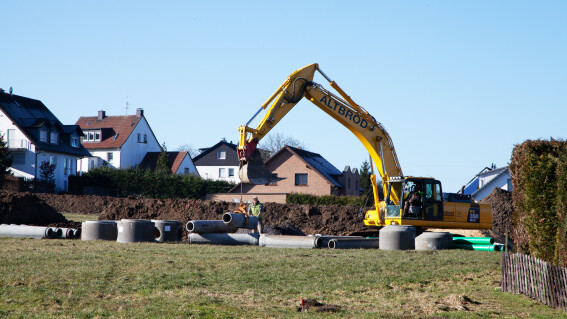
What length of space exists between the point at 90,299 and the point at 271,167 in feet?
183

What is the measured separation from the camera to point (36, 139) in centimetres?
6072

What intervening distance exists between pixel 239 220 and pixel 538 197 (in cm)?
1190

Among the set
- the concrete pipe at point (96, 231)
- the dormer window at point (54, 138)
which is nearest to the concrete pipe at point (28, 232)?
the concrete pipe at point (96, 231)

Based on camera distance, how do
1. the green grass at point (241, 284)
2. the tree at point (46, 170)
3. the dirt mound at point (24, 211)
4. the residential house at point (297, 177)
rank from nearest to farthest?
1. the green grass at point (241, 284)
2. the dirt mound at point (24, 211)
3. the tree at point (46, 170)
4. the residential house at point (297, 177)

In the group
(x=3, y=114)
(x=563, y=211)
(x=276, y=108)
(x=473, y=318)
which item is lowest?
(x=473, y=318)

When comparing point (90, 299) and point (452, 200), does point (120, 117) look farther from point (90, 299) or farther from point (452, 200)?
point (90, 299)

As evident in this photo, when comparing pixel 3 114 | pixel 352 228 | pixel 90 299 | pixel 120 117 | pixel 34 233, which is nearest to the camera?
pixel 90 299

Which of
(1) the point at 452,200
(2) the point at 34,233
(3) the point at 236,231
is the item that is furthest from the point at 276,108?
(2) the point at 34,233

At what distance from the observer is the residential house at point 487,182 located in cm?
6250

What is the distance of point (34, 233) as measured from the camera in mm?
22219

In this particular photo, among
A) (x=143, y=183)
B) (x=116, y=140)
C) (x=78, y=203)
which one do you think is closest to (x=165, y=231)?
(x=78, y=203)

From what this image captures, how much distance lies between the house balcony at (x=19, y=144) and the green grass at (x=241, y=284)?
45336mm

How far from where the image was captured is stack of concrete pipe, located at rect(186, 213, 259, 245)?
21.4 metres

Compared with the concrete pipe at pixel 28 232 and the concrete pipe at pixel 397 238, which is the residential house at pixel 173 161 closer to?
the concrete pipe at pixel 28 232
